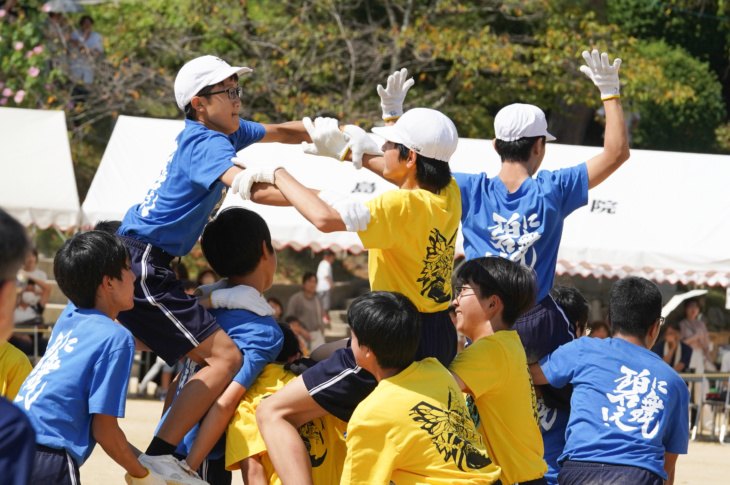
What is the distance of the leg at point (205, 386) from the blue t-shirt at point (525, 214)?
1.35 m

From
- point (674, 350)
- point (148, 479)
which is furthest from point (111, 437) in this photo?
point (674, 350)

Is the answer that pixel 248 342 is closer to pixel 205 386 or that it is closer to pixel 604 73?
pixel 205 386

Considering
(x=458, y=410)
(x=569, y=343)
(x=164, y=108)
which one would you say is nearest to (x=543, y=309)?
(x=569, y=343)

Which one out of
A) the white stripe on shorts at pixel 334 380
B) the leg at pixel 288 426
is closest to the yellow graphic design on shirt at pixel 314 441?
the leg at pixel 288 426

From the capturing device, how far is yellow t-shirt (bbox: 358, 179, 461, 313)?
350cm

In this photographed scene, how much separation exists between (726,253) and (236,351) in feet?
27.6

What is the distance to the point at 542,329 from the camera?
441cm

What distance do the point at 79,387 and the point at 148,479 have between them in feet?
1.59

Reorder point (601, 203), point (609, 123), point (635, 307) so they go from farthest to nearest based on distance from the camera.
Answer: point (601, 203) → point (609, 123) → point (635, 307)

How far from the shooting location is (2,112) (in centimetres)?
1248

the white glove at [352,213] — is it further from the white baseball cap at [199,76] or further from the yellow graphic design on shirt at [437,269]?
the white baseball cap at [199,76]

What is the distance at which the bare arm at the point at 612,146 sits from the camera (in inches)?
173

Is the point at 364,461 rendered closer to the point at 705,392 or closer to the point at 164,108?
the point at 705,392

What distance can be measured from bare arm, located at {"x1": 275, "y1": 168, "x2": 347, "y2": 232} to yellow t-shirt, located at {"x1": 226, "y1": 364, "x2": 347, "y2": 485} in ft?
2.98
